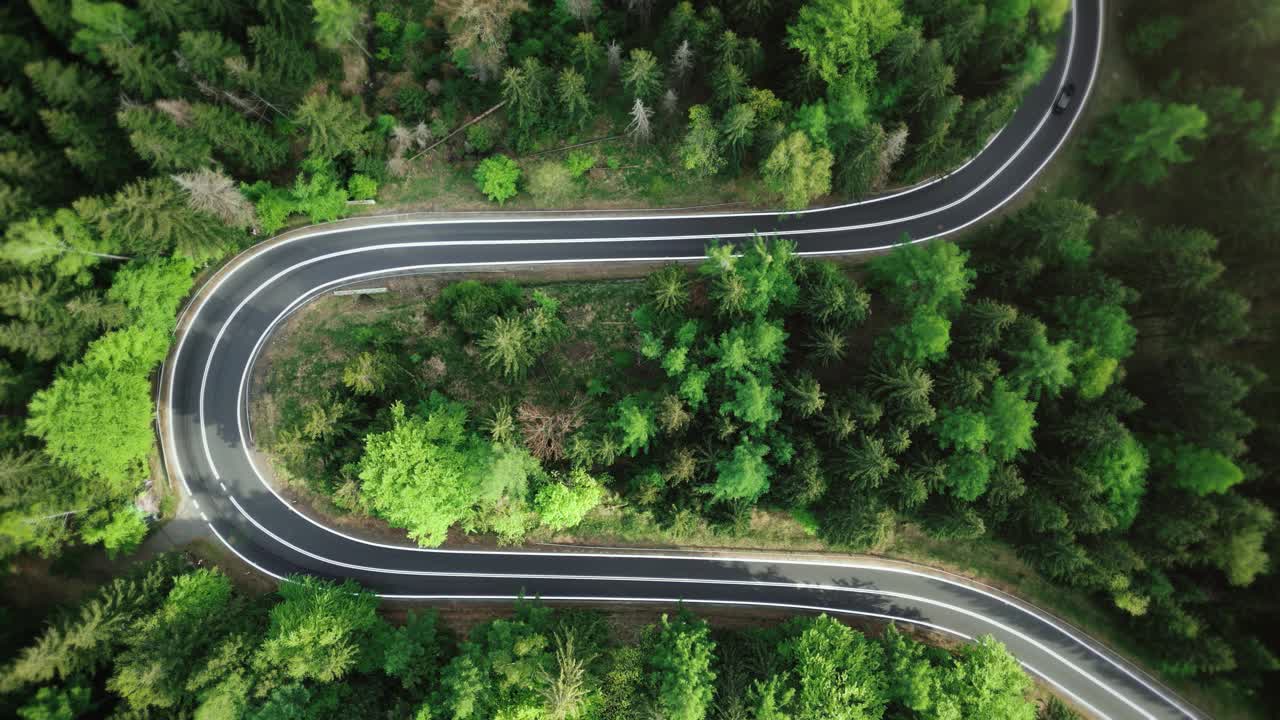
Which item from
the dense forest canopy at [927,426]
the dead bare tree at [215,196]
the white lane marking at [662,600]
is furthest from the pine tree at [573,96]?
the white lane marking at [662,600]

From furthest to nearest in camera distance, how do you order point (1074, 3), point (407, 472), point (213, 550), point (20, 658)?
point (1074, 3), point (213, 550), point (407, 472), point (20, 658)

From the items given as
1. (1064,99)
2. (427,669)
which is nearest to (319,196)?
(427,669)

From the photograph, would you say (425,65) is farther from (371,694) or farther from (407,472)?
(371,694)

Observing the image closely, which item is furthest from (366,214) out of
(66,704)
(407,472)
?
(66,704)

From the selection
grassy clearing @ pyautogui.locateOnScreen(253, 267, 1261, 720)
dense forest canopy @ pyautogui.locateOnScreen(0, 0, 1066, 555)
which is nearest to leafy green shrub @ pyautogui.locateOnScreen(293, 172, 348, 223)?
dense forest canopy @ pyautogui.locateOnScreen(0, 0, 1066, 555)

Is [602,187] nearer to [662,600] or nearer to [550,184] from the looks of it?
[550,184]

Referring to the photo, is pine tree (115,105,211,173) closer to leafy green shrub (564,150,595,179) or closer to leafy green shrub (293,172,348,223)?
leafy green shrub (293,172,348,223)
